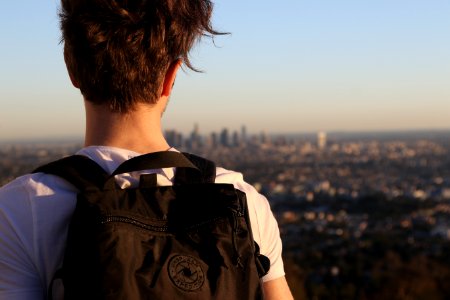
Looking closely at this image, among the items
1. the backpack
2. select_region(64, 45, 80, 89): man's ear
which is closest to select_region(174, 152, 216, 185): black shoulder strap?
the backpack

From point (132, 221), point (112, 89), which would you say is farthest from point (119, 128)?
point (132, 221)

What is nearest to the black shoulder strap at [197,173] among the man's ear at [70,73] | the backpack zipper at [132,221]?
the backpack zipper at [132,221]

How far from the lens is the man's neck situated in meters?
1.20

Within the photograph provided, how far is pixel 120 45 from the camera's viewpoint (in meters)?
1.17

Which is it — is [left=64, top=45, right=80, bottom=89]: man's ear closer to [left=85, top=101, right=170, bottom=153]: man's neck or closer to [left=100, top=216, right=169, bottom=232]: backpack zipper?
[left=85, top=101, right=170, bottom=153]: man's neck

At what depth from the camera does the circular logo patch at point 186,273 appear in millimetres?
1080

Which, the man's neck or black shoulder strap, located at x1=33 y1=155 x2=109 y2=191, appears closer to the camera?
black shoulder strap, located at x1=33 y1=155 x2=109 y2=191

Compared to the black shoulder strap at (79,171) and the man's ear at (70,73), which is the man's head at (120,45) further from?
the black shoulder strap at (79,171)

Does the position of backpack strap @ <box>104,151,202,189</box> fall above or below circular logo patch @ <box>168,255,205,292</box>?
above

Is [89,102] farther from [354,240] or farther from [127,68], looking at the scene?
[354,240]

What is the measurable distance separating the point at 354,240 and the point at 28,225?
2535 cm

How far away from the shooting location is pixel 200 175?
1236 millimetres

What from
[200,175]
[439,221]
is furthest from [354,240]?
[200,175]

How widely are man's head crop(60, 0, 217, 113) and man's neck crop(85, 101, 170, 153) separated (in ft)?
0.05
